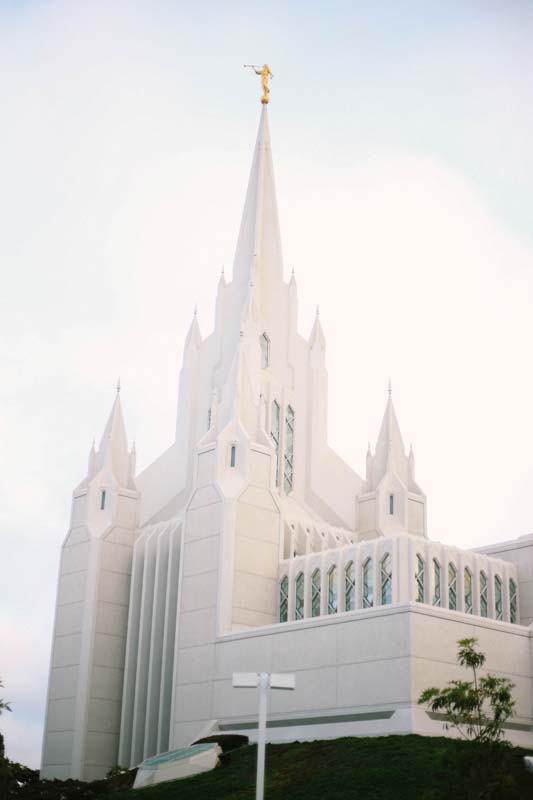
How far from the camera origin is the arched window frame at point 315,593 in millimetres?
41000

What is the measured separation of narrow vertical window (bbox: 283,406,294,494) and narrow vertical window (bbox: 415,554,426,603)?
10.3m

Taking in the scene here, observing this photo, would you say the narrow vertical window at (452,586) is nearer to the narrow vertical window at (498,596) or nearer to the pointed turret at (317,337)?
the narrow vertical window at (498,596)

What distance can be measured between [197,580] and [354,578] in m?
5.91

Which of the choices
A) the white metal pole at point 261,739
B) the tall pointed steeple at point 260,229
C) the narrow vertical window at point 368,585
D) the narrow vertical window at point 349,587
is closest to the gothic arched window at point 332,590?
the narrow vertical window at point 349,587

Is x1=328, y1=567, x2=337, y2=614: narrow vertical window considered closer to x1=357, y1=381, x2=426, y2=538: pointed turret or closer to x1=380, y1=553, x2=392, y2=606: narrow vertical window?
x1=380, y1=553, x2=392, y2=606: narrow vertical window

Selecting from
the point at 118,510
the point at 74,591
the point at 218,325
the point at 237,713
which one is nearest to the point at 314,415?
the point at 218,325

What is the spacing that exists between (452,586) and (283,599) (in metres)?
6.26

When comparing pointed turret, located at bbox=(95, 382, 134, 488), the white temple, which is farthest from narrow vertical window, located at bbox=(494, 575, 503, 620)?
pointed turret, located at bbox=(95, 382, 134, 488)

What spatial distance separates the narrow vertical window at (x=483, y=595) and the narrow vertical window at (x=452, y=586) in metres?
1.32

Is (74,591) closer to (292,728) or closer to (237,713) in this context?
(237,713)

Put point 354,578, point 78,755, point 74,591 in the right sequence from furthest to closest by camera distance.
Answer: point 74,591
point 78,755
point 354,578

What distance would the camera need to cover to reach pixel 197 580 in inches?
1631

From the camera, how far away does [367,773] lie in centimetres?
2773

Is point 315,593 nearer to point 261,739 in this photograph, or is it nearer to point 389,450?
point 389,450
